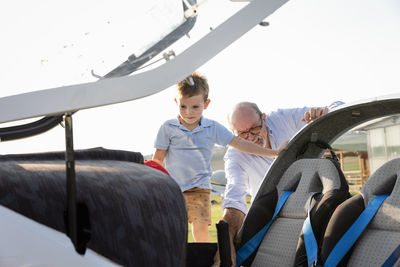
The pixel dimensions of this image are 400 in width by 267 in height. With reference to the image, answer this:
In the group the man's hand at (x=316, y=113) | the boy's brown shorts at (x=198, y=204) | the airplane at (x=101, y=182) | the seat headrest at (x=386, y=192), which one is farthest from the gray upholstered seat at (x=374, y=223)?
the boy's brown shorts at (x=198, y=204)

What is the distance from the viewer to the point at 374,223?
1576 millimetres

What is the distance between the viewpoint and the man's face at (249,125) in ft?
9.86

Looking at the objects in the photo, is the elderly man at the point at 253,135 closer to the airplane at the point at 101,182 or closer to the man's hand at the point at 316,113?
the man's hand at the point at 316,113

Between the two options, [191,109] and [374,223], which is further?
[191,109]

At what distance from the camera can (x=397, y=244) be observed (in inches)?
57.7

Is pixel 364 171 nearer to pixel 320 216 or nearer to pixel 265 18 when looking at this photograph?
pixel 320 216

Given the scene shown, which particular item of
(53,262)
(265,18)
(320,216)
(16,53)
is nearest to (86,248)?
(53,262)

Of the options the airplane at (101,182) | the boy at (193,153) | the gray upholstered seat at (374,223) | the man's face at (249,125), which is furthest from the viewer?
the man's face at (249,125)

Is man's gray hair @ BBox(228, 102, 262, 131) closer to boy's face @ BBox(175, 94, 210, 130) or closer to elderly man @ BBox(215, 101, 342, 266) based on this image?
elderly man @ BBox(215, 101, 342, 266)

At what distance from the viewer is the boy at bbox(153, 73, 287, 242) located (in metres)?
2.82

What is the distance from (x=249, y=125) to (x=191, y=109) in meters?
Result: 0.44

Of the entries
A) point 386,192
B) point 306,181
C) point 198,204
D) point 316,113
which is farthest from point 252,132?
point 386,192

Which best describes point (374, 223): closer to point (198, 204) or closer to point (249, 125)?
point (198, 204)

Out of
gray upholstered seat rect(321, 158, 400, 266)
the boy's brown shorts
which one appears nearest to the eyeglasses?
the boy's brown shorts
